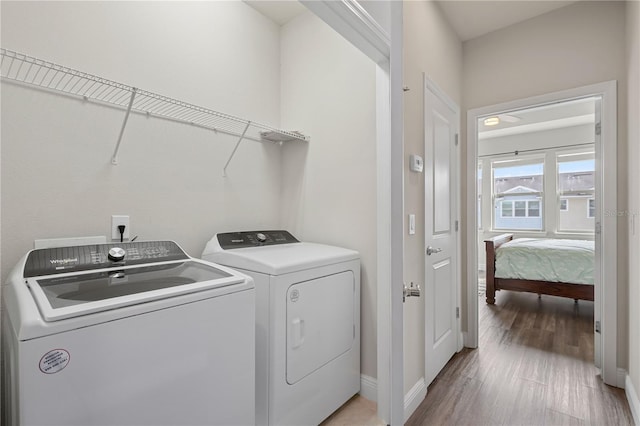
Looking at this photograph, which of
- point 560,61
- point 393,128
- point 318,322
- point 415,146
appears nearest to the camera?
point 393,128

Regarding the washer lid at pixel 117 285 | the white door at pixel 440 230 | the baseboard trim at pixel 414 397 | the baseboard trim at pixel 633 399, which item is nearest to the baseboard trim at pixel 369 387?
the baseboard trim at pixel 414 397

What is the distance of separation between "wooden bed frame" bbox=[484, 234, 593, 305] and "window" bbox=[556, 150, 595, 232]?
6.78 feet

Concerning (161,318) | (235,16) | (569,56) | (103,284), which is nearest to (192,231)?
(103,284)

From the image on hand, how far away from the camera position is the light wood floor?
1753 mm

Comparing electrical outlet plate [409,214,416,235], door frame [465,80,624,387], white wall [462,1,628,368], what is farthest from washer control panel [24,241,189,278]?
door frame [465,80,624,387]

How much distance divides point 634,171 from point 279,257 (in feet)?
7.21

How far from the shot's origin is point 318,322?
159cm

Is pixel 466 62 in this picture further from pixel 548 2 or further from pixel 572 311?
pixel 572 311

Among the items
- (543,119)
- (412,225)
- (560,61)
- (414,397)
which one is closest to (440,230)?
(412,225)

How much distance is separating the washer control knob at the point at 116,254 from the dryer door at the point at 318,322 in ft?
2.48

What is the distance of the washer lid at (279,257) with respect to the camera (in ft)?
4.79

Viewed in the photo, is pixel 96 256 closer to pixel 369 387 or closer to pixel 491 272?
pixel 369 387

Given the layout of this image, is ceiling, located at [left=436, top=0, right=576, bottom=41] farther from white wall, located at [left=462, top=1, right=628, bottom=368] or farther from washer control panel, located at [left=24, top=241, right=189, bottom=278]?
washer control panel, located at [left=24, top=241, right=189, bottom=278]

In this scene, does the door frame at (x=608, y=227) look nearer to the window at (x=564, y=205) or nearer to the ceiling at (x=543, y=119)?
the ceiling at (x=543, y=119)
